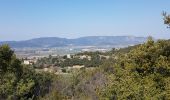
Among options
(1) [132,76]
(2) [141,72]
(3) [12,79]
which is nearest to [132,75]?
(1) [132,76]

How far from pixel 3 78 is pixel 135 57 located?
937cm

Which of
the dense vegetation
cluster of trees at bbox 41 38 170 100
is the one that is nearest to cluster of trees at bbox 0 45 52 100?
the dense vegetation

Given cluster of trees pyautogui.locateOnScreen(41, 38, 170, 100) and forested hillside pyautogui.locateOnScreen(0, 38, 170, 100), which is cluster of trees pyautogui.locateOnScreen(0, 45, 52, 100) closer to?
forested hillside pyautogui.locateOnScreen(0, 38, 170, 100)

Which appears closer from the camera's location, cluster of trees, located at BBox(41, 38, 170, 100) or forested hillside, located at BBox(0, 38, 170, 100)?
forested hillside, located at BBox(0, 38, 170, 100)

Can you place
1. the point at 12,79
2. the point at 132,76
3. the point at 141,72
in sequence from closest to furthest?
the point at 132,76, the point at 141,72, the point at 12,79

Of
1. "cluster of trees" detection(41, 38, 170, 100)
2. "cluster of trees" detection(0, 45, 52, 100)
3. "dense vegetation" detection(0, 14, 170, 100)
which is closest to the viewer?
"dense vegetation" detection(0, 14, 170, 100)

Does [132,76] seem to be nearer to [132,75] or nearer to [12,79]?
[132,75]

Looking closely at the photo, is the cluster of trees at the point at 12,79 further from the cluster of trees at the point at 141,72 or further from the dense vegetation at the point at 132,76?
the cluster of trees at the point at 141,72

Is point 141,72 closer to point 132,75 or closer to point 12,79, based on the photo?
point 132,75

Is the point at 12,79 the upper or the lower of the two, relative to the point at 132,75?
lower

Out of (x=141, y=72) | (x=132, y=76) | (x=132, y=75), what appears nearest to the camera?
(x=132, y=76)

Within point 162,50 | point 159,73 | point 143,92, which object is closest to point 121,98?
point 143,92

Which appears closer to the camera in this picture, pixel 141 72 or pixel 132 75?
pixel 132 75

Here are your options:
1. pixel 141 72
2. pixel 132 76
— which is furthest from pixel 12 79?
pixel 132 76
